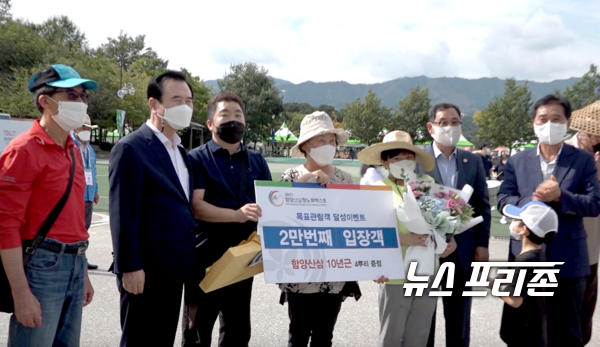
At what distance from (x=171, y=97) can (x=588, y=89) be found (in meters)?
39.0

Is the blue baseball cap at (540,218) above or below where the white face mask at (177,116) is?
below

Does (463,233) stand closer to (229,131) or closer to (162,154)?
(229,131)

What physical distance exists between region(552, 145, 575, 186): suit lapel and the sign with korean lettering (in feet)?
4.57

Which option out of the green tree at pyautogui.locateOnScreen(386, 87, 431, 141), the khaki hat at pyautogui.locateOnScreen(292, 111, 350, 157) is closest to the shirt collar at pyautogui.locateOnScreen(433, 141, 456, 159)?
the khaki hat at pyautogui.locateOnScreen(292, 111, 350, 157)

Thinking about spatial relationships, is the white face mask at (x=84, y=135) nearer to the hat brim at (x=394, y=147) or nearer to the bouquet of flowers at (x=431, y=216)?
the hat brim at (x=394, y=147)

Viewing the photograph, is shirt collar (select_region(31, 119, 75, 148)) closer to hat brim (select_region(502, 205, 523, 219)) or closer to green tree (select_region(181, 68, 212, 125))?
hat brim (select_region(502, 205, 523, 219))

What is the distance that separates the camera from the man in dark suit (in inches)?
144

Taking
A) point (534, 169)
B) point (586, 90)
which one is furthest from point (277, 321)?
point (586, 90)

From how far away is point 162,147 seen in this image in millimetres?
2801

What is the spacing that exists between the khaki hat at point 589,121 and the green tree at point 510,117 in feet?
133

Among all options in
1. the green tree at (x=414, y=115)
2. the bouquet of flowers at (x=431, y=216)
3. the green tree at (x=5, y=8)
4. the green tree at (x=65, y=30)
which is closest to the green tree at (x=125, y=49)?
the green tree at (x=65, y=30)

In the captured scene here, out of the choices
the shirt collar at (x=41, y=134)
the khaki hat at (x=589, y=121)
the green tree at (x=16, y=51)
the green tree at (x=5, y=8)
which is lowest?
the shirt collar at (x=41, y=134)

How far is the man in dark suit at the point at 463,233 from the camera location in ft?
12.0

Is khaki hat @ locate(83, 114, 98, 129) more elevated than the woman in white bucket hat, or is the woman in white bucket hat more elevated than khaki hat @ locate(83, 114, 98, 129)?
khaki hat @ locate(83, 114, 98, 129)
